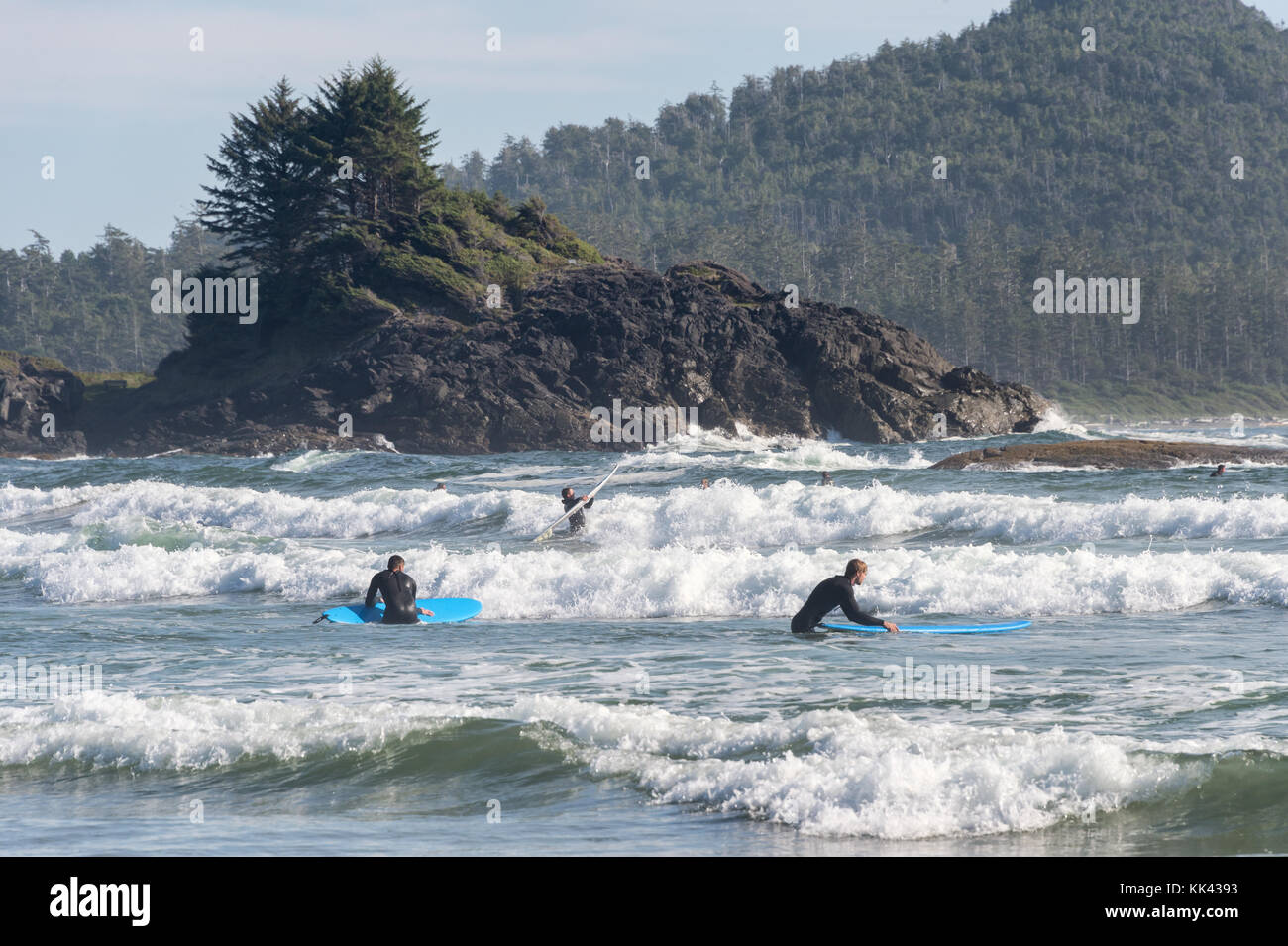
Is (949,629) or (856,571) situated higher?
(856,571)

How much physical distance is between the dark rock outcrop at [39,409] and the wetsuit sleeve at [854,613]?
52.9 metres

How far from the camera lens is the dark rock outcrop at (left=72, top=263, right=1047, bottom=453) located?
53.3 metres

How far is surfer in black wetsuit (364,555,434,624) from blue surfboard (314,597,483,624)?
11 cm

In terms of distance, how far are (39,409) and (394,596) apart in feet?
172

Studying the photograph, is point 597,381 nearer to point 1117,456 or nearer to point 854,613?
point 1117,456

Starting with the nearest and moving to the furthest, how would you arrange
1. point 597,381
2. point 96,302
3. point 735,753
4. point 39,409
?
point 735,753, point 597,381, point 39,409, point 96,302

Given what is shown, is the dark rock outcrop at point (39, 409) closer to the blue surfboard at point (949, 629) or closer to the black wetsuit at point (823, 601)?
the black wetsuit at point (823, 601)

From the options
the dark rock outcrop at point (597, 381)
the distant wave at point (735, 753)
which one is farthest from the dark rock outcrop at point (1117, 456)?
the distant wave at point (735, 753)

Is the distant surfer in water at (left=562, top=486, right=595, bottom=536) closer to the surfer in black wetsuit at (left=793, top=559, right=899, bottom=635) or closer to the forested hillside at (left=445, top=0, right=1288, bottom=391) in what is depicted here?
the surfer in black wetsuit at (left=793, top=559, right=899, bottom=635)

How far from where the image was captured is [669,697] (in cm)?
1046

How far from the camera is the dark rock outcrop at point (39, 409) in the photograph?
58.7m

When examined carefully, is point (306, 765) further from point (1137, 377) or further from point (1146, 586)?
point (1137, 377)

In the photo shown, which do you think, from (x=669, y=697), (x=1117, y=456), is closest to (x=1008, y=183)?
(x=1117, y=456)

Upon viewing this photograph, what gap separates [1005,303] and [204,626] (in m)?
103
